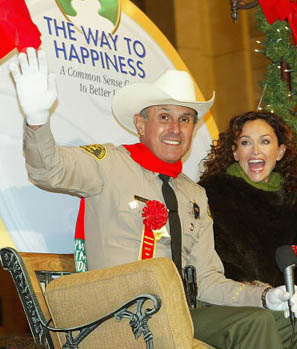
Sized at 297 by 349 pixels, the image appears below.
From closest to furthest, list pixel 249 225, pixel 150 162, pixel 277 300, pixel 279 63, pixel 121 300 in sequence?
pixel 121 300 → pixel 277 300 → pixel 150 162 → pixel 249 225 → pixel 279 63

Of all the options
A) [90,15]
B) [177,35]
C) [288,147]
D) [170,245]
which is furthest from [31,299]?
[177,35]

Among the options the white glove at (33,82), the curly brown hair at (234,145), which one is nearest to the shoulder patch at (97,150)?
the white glove at (33,82)

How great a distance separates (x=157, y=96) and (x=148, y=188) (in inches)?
17.7

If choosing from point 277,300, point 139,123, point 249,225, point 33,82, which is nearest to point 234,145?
point 249,225

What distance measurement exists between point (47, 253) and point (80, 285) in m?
0.75

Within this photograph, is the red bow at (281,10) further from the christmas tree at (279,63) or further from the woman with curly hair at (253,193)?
the woman with curly hair at (253,193)

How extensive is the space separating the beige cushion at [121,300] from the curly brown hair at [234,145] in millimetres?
1787

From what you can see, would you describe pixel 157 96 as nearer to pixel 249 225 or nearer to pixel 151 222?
pixel 151 222

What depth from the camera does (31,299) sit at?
293cm

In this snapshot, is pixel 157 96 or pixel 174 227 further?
pixel 157 96

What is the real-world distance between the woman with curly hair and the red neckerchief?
52 centimetres

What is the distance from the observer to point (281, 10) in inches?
204

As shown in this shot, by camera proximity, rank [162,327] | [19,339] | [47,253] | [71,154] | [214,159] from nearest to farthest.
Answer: [162,327], [71,154], [47,253], [214,159], [19,339]

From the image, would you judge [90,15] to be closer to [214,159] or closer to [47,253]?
[214,159]
